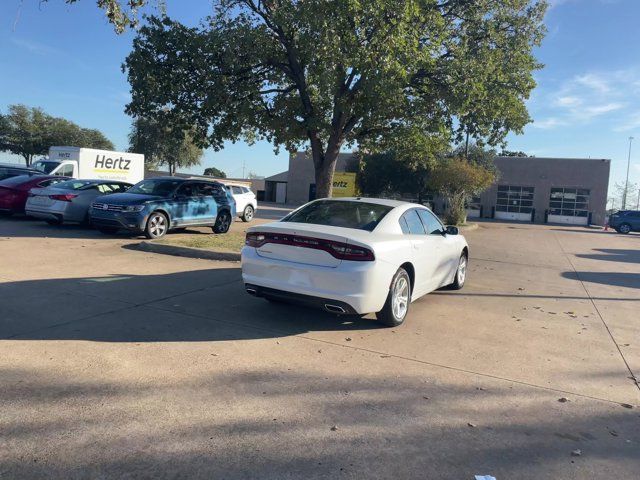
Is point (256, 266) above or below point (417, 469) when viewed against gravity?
above

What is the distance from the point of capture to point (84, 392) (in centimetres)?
383

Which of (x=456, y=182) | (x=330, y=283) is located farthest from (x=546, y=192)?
(x=330, y=283)

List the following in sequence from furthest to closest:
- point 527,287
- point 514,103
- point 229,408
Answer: point 514,103, point 527,287, point 229,408

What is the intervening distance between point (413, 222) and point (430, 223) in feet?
2.34

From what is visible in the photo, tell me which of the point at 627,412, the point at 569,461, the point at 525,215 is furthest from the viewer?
the point at 525,215

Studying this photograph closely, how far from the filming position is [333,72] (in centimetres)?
1117

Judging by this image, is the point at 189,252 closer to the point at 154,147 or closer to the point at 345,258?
the point at 345,258

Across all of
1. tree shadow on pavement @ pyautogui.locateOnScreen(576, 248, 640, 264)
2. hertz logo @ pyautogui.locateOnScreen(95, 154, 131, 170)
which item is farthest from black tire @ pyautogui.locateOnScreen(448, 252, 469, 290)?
hertz logo @ pyautogui.locateOnScreen(95, 154, 131, 170)

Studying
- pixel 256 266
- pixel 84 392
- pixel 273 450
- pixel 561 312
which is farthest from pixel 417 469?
pixel 561 312

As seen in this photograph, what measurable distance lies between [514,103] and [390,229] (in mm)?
8383

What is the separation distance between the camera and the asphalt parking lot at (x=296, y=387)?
3.08 metres

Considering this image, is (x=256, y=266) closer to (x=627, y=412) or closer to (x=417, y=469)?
(x=417, y=469)

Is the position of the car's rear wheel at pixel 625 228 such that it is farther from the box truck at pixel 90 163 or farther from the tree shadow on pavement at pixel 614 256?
the box truck at pixel 90 163

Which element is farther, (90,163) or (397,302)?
(90,163)
